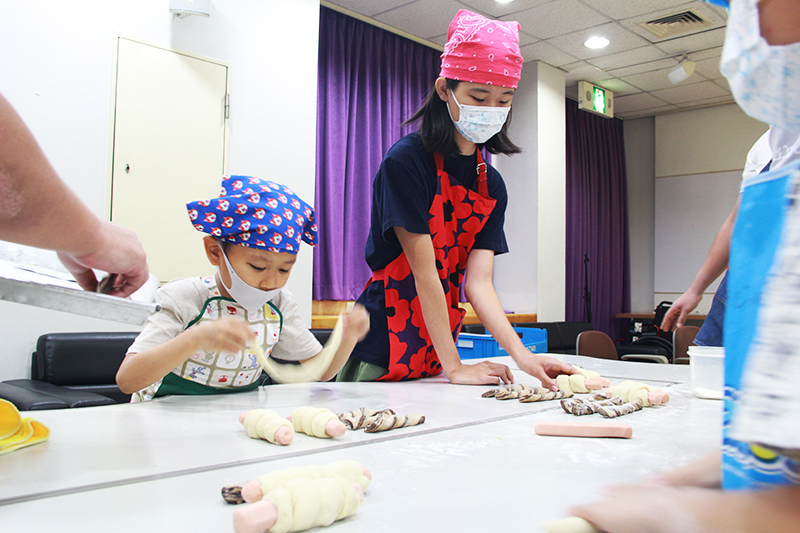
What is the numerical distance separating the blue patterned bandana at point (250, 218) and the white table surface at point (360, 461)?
36cm

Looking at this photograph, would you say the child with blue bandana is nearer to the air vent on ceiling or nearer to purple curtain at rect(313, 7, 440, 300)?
purple curtain at rect(313, 7, 440, 300)

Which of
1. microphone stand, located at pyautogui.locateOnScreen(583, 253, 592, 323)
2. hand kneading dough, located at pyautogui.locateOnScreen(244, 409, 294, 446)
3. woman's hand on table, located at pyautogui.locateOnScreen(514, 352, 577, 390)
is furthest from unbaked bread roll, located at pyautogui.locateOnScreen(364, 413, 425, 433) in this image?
microphone stand, located at pyautogui.locateOnScreen(583, 253, 592, 323)

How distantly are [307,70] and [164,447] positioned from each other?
119 inches

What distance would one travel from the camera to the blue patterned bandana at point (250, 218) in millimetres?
1287

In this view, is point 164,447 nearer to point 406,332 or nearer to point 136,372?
point 136,372

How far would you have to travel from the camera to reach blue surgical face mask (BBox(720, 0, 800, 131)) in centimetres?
43

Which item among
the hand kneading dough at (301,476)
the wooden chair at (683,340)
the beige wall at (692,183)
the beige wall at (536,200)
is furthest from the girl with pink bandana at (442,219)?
the beige wall at (692,183)

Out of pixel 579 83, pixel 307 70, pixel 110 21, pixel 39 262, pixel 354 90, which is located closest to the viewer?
pixel 39 262

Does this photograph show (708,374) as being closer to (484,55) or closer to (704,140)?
(484,55)

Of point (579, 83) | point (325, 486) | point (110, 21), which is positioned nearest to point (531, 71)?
point (579, 83)

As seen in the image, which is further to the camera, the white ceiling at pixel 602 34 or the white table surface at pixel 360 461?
the white ceiling at pixel 602 34

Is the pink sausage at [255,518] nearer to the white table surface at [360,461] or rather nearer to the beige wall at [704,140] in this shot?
the white table surface at [360,461]

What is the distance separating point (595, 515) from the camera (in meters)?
0.46

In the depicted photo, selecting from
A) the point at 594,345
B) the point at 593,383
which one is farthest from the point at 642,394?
the point at 594,345
